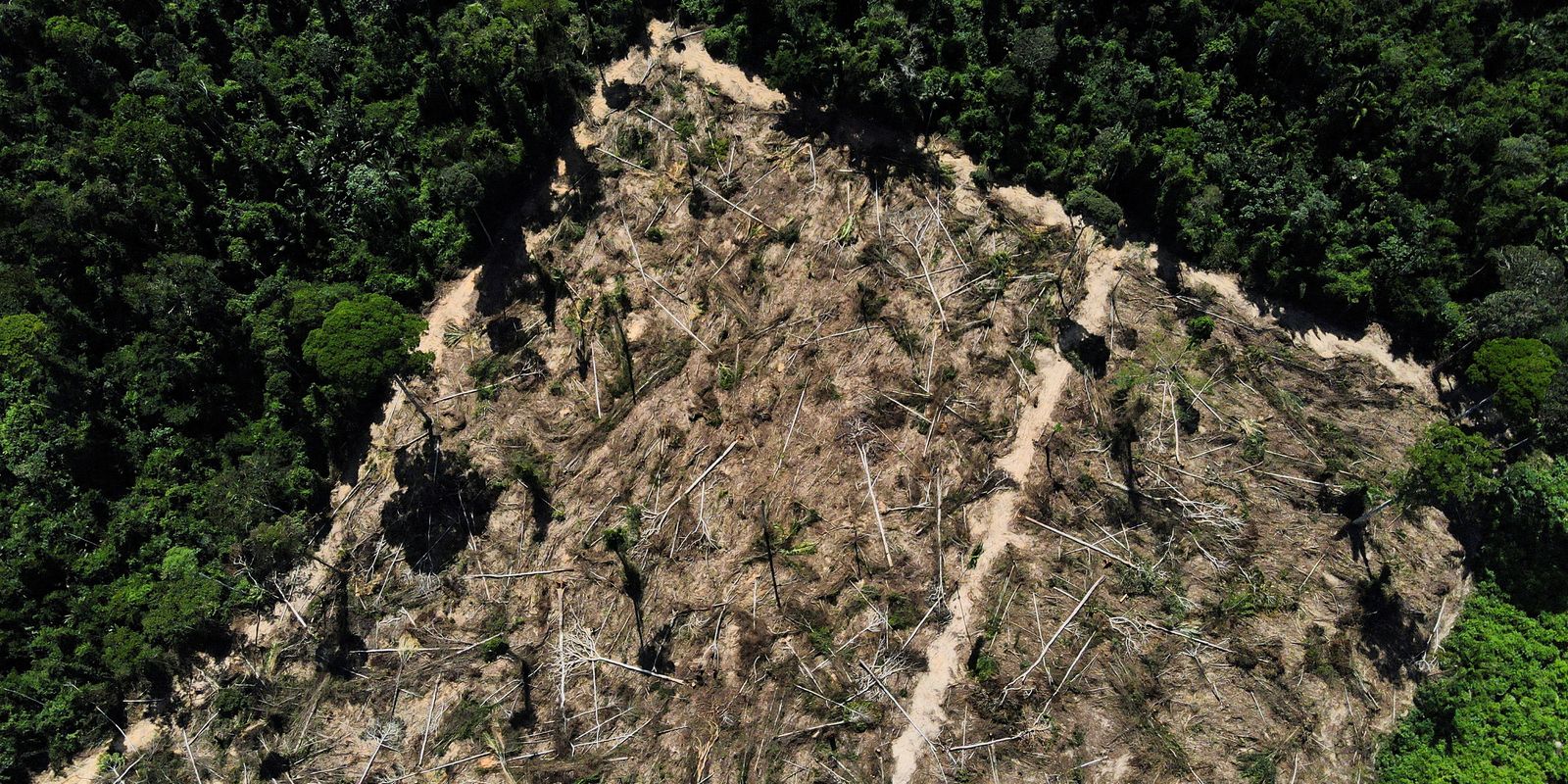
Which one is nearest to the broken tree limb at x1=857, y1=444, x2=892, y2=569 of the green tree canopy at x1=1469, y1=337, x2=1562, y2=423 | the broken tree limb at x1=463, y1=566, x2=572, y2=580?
the broken tree limb at x1=463, y1=566, x2=572, y2=580

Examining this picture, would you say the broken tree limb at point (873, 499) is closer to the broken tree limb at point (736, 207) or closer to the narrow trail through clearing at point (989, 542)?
the narrow trail through clearing at point (989, 542)

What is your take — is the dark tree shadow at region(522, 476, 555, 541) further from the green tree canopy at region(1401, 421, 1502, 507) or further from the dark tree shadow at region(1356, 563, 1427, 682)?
the green tree canopy at region(1401, 421, 1502, 507)

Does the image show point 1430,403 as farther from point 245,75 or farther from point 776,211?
point 245,75

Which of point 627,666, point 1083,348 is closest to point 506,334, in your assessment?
point 627,666

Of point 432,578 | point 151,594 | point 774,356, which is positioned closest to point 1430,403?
point 774,356

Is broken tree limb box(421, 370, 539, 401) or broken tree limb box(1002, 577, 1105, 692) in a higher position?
broken tree limb box(421, 370, 539, 401)

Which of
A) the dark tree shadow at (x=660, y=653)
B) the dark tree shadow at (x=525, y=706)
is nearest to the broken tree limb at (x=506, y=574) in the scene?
the dark tree shadow at (x=525, y=706)

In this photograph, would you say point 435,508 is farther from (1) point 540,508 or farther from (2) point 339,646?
(2) point 339,646
